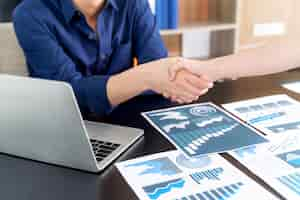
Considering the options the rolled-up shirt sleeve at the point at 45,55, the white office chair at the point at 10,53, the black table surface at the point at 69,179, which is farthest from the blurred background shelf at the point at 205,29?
the black table surface at the point at 69,179

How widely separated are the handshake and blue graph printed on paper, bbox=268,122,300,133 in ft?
0.63

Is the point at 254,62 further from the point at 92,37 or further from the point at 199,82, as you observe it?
the point at 92,37

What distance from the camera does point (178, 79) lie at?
1.12m

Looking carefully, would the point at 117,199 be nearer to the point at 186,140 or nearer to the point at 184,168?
the point at 184,168

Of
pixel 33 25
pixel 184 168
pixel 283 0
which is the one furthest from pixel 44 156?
pixel 283 0

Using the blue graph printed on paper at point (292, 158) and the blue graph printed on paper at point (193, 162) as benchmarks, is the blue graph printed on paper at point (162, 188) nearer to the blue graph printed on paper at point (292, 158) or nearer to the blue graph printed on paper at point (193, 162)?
the blue graph printed on paper at point (193, 162)

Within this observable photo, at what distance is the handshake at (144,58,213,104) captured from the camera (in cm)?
110

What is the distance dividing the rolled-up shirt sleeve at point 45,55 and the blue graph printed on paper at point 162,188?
42cm

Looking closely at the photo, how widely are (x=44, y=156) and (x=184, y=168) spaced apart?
0.26 metres

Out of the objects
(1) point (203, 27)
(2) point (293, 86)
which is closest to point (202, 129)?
(2) point (293, 86)

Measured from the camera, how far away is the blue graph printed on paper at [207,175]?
78cm

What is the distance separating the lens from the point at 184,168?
821 mm

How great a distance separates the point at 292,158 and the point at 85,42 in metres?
0.71

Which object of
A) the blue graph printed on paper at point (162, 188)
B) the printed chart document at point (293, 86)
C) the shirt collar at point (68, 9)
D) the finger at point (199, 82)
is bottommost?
the blue graph printed on paper at point (162, 188)
